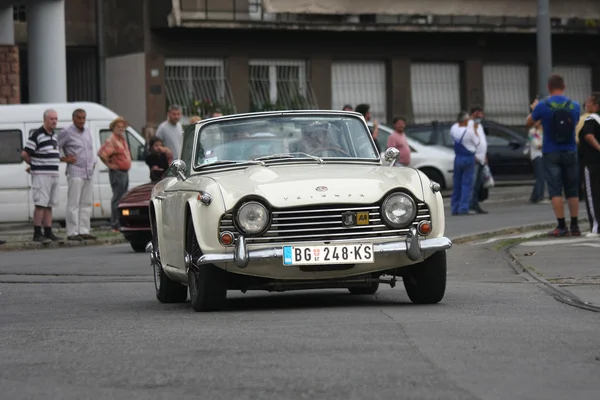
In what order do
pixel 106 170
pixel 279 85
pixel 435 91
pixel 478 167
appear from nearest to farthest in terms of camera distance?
pixel 106 170, pixel 478 167, pixel 279 85, pixel 435 91

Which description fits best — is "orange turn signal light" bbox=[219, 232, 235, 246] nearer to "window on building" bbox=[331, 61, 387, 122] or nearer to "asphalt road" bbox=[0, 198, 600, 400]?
"asphalt road" bbox=[0, 198, 600, 400]

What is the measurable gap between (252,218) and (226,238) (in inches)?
8.6

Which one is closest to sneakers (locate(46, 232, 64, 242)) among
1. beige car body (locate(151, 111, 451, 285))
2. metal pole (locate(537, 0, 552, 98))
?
beige car body (locate(151, 111, 451, 285))

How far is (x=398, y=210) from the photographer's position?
32.8ft

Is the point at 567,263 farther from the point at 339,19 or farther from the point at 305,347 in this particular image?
the point at 339,19

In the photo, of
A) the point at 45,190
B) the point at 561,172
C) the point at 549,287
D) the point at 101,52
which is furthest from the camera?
the point at 101,52

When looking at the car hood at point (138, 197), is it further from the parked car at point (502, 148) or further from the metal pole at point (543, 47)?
the parked car at point (502, 148)

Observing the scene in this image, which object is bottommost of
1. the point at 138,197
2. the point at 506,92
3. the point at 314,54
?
the point at 138,197

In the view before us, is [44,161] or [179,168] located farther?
[44,161]

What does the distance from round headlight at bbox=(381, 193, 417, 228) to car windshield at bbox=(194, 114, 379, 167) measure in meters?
1.17

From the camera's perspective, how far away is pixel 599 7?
137 ft

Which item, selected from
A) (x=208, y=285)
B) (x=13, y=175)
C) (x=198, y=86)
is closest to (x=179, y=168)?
(x=208, y=285)

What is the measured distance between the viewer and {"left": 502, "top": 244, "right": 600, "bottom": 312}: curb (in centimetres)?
1027

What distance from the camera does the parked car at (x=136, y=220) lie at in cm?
1870
